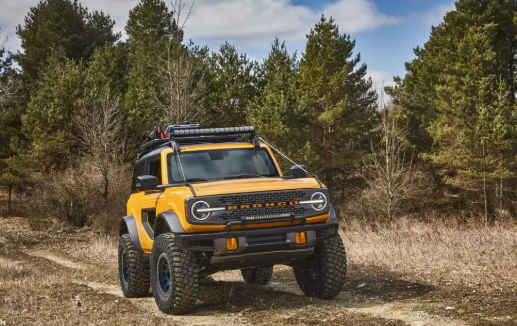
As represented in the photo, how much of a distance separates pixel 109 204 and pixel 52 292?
19456 mm

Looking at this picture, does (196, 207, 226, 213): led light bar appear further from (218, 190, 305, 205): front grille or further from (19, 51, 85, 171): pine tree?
(19, 51, 85, 171): pine tree

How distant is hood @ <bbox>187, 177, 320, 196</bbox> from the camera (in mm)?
6730

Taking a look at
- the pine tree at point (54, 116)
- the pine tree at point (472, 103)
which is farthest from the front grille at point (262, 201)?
the pine tree at point (54, 116)

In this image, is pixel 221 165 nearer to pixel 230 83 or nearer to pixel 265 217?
pixel 265 217

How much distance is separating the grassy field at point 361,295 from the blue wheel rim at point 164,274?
34 centimetres

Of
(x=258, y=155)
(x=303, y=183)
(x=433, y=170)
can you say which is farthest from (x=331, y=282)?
(x=433, y=170)

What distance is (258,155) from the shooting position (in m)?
8.37

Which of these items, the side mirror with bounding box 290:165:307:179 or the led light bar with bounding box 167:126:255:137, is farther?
the led light bar with bounding box 167:126:255:137

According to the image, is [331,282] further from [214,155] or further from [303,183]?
[214,155]

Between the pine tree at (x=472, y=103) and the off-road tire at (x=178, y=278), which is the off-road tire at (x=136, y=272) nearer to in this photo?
the off-road tire at (x=178, y=278)

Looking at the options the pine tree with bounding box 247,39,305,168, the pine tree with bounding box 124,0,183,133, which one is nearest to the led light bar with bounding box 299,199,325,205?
the pine tree with bounding box 124,0,183,133

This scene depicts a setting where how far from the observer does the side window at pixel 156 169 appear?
8334mm

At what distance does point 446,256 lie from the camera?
9969 millimetres

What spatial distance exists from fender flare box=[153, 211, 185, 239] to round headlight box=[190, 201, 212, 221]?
29 cm
